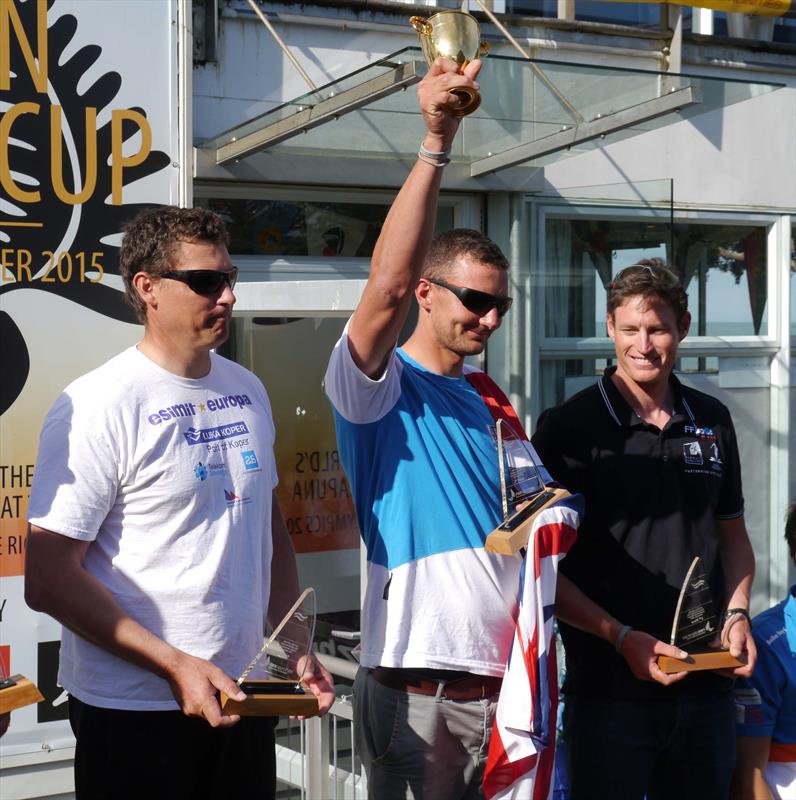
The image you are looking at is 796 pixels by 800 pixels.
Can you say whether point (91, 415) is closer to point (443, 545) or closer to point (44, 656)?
point (443, 545)

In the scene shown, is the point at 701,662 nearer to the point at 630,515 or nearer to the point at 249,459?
the point at 630,515

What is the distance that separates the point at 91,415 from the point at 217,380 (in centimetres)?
32

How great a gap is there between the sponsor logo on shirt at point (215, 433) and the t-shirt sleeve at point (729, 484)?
4.41ft

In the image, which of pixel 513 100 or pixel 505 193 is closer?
pixel 513 100

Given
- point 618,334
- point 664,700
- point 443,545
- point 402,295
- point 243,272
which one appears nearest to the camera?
point 402,295

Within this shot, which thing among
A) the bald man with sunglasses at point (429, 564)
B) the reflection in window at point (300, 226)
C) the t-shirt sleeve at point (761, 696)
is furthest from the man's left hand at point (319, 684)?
the reflection in window at point (300, 226)

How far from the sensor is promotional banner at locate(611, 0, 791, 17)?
5.68 m

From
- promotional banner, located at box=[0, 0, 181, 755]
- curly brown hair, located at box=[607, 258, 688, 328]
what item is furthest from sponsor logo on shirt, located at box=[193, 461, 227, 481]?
promotional banner, located at box=[0, 0, 181, 755]

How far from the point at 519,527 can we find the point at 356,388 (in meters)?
0.45

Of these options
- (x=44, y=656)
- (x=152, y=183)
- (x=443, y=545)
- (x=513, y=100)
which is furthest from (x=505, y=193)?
(x=443, y=545)

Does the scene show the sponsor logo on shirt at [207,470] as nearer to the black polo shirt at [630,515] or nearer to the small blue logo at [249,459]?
the small blue logo at [249,459]

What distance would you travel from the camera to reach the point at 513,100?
4621mm

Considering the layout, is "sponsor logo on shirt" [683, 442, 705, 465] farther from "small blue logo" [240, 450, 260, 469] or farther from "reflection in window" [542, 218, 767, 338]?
"reflection in window" [542, 218, 767, 338]

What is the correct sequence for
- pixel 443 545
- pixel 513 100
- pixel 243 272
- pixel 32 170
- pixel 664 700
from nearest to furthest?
pixel 443 545 < pixel 664 700 < pixel 32 170 < pixel 513 100 < pixel 243 272
